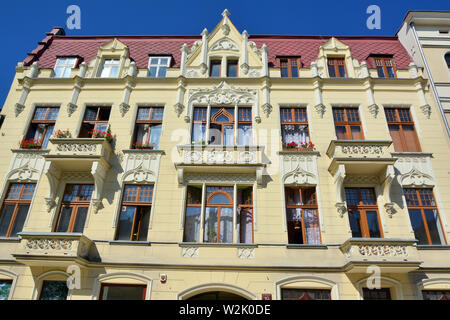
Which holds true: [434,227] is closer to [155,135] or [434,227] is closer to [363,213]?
[363,213]

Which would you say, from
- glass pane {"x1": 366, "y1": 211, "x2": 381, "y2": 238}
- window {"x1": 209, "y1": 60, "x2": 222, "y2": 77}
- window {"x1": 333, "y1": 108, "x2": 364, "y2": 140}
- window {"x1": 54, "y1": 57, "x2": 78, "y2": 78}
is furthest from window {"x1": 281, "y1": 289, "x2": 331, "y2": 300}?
window {"x1": 54, "y1": 57, "x2": 78, "y2": 78}

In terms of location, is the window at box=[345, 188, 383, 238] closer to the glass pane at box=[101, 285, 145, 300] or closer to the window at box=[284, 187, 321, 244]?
the window at box=[284, 187, 321, 244]

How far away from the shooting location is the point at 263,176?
14.7 m

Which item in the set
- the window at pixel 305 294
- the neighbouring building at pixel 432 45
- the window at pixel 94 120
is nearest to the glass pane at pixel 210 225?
the window at pixel 305 294

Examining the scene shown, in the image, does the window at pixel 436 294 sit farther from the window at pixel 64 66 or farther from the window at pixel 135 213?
the window at pixel 64 66

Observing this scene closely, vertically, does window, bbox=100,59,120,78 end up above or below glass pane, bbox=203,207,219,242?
above

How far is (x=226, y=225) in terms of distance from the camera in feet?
45.9

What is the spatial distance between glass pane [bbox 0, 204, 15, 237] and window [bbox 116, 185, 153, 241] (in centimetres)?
512

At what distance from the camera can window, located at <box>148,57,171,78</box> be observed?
18.5 m

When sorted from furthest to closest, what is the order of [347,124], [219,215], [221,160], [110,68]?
[110,68] < [347,124] < [221,160] < [219,215]

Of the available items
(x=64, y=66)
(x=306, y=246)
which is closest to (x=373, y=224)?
(x=306, y=246)

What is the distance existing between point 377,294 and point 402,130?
8298 mm
